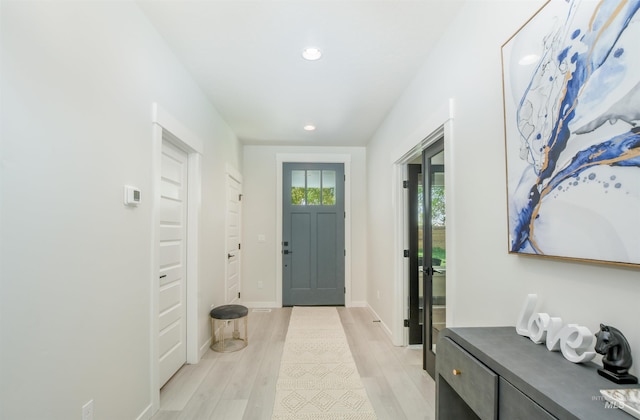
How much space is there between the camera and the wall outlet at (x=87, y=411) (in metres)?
1.48

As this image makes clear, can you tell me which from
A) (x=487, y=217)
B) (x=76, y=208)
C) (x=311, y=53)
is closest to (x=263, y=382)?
(x=76, y=208)

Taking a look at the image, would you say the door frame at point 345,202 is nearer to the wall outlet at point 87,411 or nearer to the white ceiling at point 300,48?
the white ceiling at point 300,48

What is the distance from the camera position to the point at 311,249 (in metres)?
5.22

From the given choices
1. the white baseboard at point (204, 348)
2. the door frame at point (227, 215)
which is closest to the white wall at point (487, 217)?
the white baseboard at point (204, 348)

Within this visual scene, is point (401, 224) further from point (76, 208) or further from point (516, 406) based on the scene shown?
point (76, 208)

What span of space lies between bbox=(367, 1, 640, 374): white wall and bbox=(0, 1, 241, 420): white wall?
197cm

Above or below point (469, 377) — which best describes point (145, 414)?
below

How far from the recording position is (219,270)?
12.2ft

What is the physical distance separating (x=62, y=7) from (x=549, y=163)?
2.08m

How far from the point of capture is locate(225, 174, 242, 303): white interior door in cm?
420

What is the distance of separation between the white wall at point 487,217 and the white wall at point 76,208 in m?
1.97

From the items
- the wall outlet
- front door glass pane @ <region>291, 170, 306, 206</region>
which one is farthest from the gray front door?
the wall outlet

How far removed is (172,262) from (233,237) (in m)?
1.84

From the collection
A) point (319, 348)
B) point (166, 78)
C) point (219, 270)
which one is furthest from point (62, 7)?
point (319, 348)
